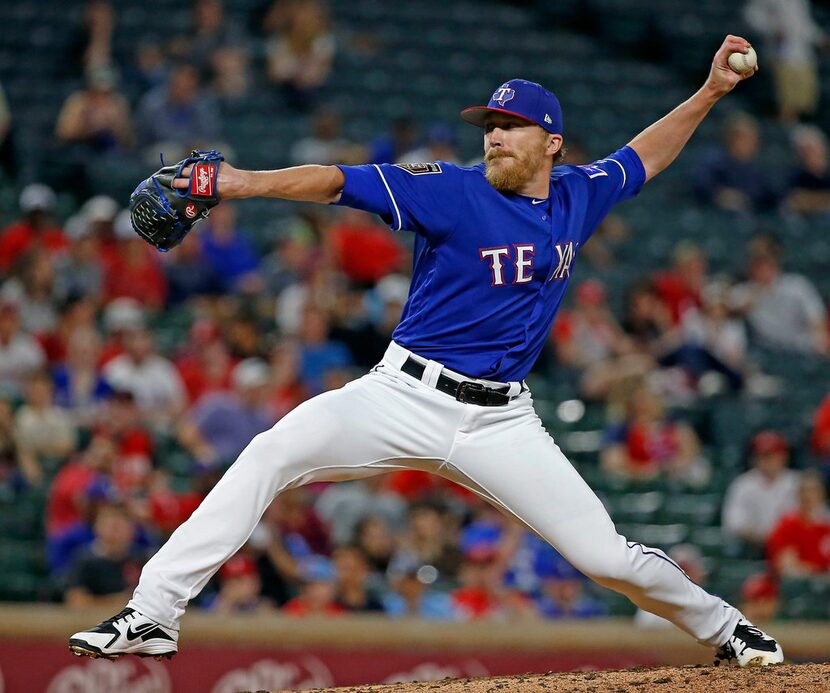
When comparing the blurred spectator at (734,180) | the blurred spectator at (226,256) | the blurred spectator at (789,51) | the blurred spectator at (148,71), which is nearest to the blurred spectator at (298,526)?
the blurred spectator at (226,256)

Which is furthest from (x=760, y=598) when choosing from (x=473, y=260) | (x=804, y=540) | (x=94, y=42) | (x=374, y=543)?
(x=94, y=42)

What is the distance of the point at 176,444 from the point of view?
25.4 feet

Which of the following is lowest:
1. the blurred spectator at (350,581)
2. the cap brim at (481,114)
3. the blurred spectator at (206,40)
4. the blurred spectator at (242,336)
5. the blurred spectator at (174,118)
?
the blurred spectator at (350,581)

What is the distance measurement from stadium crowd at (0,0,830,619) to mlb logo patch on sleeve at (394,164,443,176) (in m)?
2.98

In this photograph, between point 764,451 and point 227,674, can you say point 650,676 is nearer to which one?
point 227,674

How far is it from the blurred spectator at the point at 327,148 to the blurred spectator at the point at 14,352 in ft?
8.83

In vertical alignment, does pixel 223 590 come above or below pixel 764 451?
below

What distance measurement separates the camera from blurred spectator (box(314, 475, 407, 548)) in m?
7.24

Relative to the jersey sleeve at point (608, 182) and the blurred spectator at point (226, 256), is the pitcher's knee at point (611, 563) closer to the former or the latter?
the jersey sleeve at point (608, 182)

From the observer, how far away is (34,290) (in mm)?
8258

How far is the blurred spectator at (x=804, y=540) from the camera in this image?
25.8 ft

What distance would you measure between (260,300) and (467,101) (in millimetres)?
3927

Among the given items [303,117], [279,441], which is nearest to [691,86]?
[303,117]

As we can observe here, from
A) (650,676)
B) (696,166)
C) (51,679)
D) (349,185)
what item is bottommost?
(51,679)
